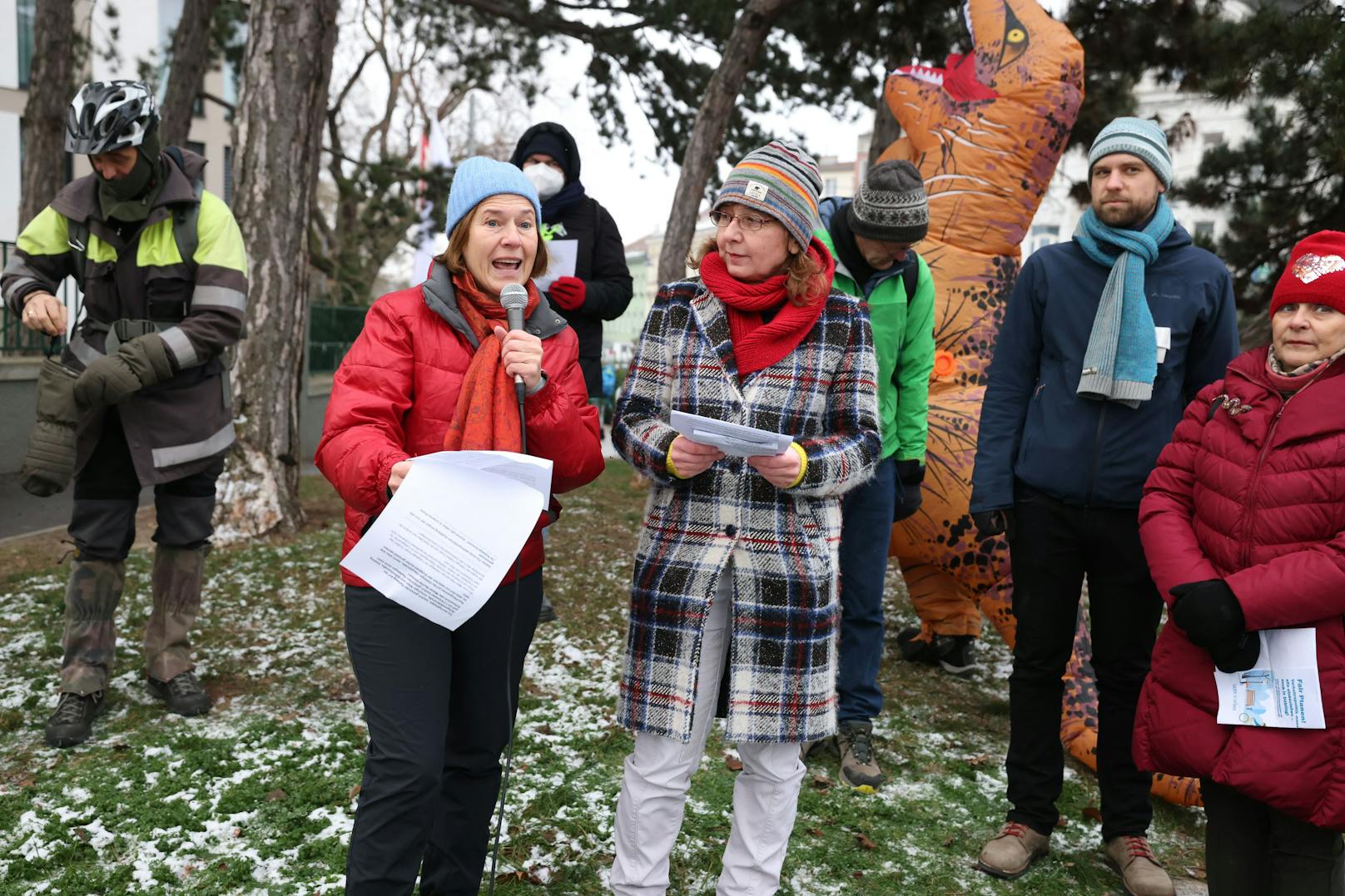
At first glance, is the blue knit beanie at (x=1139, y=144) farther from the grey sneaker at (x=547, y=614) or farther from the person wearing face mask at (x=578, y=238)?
the grey sneaker at (x=547, y=614)

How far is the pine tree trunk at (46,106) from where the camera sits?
33.2ft

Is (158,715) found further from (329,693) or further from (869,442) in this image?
(869,442)

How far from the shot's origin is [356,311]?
14.6 m

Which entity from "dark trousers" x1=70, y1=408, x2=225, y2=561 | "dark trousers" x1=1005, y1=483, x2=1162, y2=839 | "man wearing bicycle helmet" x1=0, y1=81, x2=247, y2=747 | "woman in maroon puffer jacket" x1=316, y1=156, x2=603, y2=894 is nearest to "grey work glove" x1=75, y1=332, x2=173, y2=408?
"man wearing bicycle helmet" x1=0, y1=81, x2=247, y2=747

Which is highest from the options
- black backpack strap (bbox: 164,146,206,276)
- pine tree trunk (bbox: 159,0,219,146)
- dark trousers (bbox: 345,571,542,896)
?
pine tree trunk (bbox: 159,0,219,146)

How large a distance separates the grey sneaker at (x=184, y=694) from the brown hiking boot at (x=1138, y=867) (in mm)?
3180

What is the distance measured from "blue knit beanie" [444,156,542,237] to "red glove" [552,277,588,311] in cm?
Result: 190

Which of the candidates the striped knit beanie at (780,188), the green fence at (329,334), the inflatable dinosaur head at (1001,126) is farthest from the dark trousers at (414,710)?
the green fence at (329,334)

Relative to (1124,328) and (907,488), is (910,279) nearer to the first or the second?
(907,488)

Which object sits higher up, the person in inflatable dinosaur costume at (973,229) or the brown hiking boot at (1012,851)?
the person in inflatable dinosaur costume at (973,229)

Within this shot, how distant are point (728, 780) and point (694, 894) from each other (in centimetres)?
79

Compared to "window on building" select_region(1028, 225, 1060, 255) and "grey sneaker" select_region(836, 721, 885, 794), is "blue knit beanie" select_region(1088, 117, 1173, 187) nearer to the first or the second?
"grey sneaker" select_region(836, 721, 885, 794)

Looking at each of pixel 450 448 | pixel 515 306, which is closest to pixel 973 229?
pixel 515 306

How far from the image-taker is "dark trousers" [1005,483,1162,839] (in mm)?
3207
